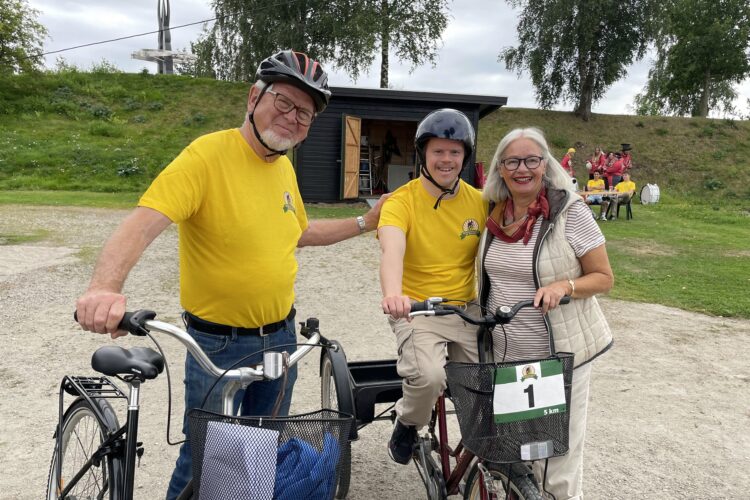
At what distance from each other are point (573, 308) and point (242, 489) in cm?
158

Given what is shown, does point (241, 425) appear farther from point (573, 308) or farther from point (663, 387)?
point (663, 387)

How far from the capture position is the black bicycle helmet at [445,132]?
101 inches

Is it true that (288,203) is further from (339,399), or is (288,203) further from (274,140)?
(339,399)

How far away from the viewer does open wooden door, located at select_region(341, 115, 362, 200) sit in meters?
16.9

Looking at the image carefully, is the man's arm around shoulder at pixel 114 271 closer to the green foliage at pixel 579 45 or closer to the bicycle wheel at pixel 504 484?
the bicycle wheel at pixel 504 484

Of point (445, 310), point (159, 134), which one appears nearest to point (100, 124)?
point (159, 134)

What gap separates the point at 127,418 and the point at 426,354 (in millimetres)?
1275

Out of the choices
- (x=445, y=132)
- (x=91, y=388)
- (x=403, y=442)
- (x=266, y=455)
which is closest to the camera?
(x=266, y=455)

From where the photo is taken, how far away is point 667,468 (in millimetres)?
3527

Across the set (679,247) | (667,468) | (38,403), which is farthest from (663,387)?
(679,247)

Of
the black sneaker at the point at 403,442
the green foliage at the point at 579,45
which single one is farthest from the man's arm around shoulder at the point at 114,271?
the green foliage at the point at 579,45

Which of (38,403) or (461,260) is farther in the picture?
(38,403)

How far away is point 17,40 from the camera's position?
2575cm

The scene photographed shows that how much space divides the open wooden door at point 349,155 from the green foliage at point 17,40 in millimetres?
18629
